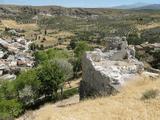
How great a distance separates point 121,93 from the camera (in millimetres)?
26859

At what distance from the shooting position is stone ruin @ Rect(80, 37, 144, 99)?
2941cm

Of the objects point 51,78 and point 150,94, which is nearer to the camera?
point 150,94

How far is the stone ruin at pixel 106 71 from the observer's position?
29.4 metres

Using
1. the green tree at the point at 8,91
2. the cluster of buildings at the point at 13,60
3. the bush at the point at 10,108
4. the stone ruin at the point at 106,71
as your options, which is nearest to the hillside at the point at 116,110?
the stone ruin at the point at 106,71

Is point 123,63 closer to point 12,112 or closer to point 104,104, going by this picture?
point 104,104

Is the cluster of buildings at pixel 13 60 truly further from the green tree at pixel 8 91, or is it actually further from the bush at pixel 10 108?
the bush at pixel 10 108

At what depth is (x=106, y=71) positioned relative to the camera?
30859 millimetres

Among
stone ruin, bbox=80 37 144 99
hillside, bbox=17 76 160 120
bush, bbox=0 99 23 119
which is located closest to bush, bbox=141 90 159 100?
hillside, bbox=17 76 160 120

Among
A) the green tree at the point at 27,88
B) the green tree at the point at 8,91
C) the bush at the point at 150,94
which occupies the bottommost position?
the green tree at the point at 8,91

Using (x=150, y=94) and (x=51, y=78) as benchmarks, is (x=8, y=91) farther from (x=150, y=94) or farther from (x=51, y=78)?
(x=150, y=94)

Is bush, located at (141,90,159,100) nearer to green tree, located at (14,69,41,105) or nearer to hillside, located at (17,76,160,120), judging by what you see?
hillside, located at (17,76,160,120)

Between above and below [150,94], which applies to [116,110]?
below

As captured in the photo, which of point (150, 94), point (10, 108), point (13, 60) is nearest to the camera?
point (150, 94)

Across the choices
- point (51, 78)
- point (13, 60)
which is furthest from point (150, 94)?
point (13, 60)
